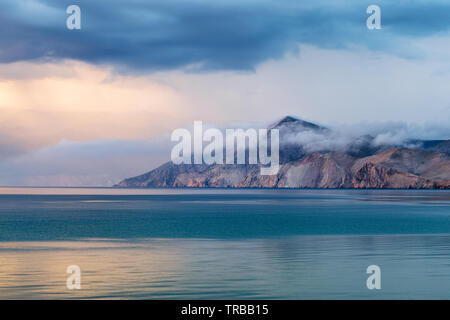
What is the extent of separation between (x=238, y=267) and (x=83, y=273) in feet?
30.5

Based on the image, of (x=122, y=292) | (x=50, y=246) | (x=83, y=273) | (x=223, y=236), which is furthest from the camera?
(x=223, y=236)

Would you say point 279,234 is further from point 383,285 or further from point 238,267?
point 383,285

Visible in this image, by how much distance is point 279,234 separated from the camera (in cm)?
6744

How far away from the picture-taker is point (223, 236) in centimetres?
6500

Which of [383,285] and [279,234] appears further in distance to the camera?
[279,234]

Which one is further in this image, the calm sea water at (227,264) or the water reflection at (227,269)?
the calm sea water at (227,264)

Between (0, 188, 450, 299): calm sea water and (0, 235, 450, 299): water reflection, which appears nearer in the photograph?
(0, 235, 450, 299): water reflection

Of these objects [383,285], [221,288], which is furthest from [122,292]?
[383,285]

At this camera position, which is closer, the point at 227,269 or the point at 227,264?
the point at 227,269
